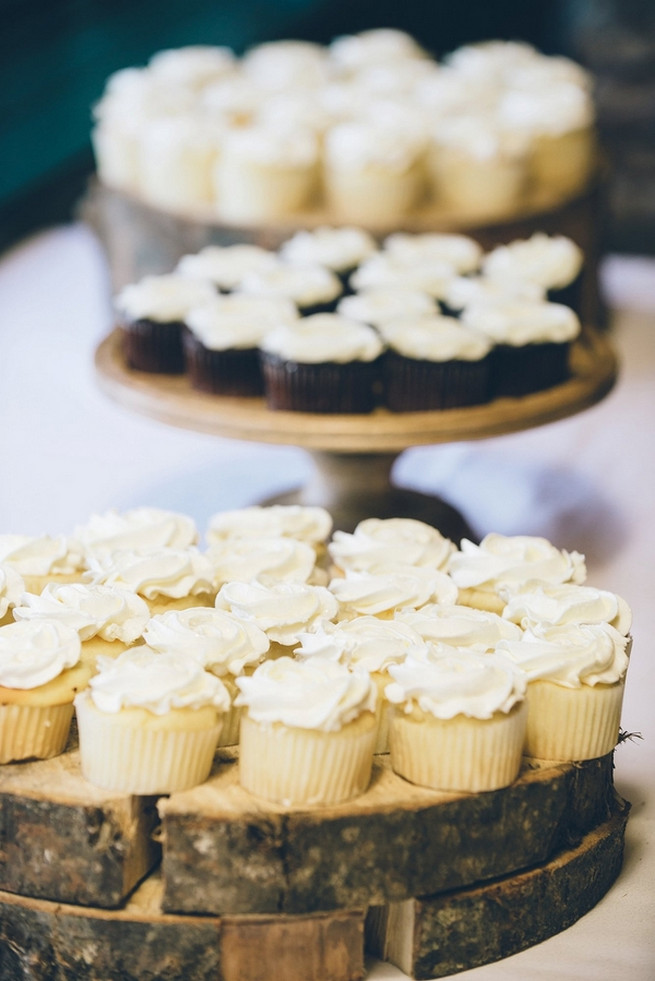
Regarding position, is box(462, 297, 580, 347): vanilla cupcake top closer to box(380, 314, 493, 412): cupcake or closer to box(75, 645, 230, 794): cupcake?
box(380, 314, 493, 412): cupcake

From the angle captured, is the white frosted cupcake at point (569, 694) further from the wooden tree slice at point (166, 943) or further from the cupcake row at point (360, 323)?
the cupcake row at point (360, 323)

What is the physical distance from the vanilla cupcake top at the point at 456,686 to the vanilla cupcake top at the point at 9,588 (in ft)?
1.97

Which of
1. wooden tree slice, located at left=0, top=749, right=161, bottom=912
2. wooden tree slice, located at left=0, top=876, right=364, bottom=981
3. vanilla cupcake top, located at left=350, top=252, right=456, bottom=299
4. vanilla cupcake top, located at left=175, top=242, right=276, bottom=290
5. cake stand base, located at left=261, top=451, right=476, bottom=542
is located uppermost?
vanilla cupcake top, located at left=350, top=252, right=456, bottom=299

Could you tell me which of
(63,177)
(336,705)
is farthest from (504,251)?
(63,177)

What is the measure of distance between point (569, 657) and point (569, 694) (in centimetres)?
5

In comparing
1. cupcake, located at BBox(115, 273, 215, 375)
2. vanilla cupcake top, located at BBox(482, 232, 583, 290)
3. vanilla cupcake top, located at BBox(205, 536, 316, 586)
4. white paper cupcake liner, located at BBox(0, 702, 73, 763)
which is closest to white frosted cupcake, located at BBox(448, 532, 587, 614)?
vanilla cupcake top, located at BBox(205, 536, 316, 586)

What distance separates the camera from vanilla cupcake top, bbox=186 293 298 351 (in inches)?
120

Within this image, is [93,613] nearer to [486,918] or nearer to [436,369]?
[486,918]

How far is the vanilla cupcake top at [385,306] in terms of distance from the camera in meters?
3.21

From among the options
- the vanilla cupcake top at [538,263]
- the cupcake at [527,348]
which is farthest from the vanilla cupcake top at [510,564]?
the vanilla cupcake top at [538,263]

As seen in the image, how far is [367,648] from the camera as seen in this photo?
183cm

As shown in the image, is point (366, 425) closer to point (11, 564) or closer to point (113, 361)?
point (113, 361)

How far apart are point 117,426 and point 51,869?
280 centimetres

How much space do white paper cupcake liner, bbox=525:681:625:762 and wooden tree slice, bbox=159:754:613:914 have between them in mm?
65
